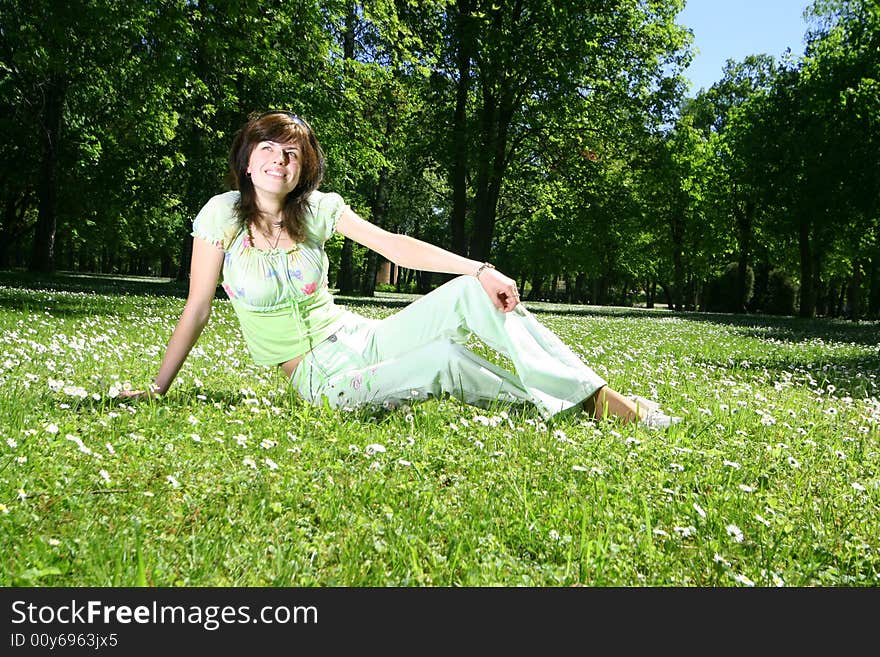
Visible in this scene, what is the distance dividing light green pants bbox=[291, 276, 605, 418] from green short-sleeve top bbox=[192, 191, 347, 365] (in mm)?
206

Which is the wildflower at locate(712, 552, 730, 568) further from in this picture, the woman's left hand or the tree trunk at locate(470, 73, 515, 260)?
the tree trunk at locate(470, 73, 515, 260)

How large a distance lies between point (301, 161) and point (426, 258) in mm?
1164

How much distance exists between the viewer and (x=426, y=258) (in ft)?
16.9

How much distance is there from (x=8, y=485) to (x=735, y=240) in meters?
53.0

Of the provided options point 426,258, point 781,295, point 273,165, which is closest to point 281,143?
point 273,165

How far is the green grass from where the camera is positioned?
2756 mm

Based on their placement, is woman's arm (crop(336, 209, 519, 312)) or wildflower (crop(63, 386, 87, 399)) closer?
wildflower (crop(63, 386, 87, 399))

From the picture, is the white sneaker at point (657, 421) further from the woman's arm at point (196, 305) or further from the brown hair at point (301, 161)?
the woman's arm at point (196, 305)

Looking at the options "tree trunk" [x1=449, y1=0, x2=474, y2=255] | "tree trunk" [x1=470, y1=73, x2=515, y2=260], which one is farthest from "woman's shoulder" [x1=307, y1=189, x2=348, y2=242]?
"tree trunk" [x1=470, y1=73, x2=515, y2=260]

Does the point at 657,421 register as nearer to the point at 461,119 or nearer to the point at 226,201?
the point at 226,201

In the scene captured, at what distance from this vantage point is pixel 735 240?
50.5m

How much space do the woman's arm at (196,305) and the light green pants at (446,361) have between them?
829 mm
